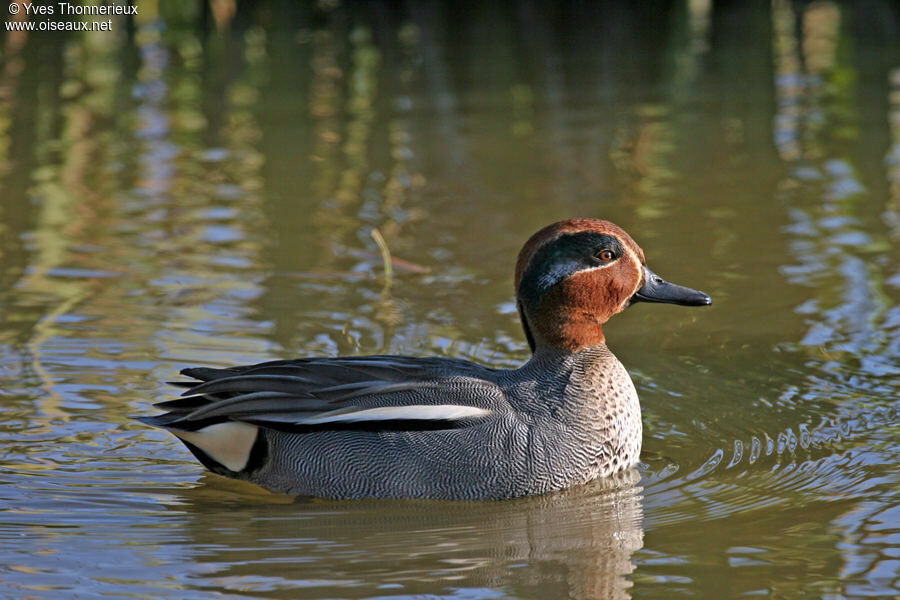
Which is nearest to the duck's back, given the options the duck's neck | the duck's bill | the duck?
the duck

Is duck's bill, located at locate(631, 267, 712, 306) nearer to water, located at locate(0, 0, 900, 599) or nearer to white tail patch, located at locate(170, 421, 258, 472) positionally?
water, located at locate(0, 0, 900, 599)

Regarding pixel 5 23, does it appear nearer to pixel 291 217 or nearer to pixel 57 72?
pixel 57 72

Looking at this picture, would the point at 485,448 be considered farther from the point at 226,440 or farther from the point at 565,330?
the point at 226,440

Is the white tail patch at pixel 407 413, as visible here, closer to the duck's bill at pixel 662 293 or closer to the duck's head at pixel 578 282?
the duck's head at pixel 578 282

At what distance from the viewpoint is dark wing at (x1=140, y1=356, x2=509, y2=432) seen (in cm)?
601

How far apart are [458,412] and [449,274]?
126 inches

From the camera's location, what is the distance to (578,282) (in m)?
6.31

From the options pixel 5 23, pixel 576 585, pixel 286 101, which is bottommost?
pixel 576 585

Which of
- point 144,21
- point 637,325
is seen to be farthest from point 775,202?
point 144,21

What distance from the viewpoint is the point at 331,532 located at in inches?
223

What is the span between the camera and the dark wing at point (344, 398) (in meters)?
6.01

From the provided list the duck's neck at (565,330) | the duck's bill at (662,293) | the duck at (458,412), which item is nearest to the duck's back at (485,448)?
the duck at (458,412)

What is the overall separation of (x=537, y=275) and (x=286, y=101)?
8.92 meters

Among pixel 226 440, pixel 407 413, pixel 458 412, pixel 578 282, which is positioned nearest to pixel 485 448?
pixel 458 412
